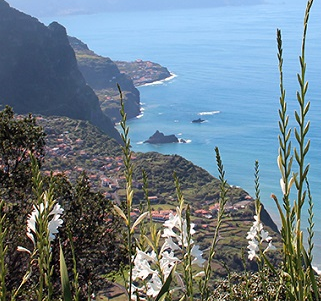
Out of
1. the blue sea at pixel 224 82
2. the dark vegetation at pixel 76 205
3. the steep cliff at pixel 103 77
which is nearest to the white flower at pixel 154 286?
the dark vegetation at pixel 76 205

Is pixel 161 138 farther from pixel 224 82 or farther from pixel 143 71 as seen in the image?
pixel 143 71

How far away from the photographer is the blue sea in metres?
35.6

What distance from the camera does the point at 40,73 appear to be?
45594 mm

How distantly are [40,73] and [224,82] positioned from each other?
18.5 m

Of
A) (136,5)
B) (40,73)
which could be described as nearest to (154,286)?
(40,73)

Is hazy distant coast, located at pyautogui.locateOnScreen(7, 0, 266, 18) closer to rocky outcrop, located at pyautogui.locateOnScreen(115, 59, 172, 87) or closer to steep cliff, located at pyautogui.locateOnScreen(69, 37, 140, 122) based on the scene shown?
rocky outcrop, located at pyautogui.locateOnScreen(115, 59, 172, 87)

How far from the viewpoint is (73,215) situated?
5.74 m

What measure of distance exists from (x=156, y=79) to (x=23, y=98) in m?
23.0

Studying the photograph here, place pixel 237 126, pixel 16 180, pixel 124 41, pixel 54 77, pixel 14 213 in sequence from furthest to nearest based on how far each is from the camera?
pixel 124 41, pixel 54 77, pixel 237 126, pixel 16 180, pixel 14 213

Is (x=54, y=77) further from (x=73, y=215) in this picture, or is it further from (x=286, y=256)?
(x=286, y=256)

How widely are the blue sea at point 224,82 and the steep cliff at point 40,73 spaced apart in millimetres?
5173

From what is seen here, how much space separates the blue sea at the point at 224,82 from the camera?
1401 inches

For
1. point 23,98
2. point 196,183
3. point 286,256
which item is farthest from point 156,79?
point 286,256

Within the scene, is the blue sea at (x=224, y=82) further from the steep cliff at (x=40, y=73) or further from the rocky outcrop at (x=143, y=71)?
the steep cliff at (x=40, y=73)
